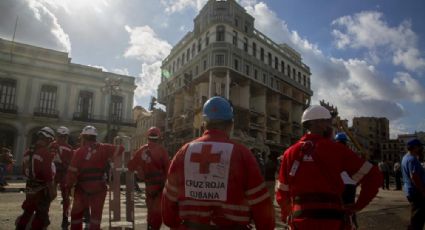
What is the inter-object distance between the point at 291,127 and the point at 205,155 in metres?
48.7

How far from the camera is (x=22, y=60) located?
34.7m

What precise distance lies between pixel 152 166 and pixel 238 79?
3679 cm

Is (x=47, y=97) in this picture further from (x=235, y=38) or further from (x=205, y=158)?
(x=205, y=158)

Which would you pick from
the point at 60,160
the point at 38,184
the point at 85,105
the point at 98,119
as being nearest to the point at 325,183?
the point at 38,184

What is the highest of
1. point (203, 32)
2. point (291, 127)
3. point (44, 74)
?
point (203, 32)

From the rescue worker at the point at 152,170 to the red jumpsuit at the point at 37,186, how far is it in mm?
1492

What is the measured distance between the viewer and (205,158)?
2498 mm

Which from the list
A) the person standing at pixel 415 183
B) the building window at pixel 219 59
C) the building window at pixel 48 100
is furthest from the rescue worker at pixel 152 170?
the building window at pixel 219 59

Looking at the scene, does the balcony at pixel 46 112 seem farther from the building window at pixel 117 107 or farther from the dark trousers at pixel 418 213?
the dark trousers at pixel 418 213

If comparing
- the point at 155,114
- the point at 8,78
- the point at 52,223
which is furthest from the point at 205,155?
the point at 155,114

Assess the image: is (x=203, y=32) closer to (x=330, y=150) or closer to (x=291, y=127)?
(x=291, y=127)

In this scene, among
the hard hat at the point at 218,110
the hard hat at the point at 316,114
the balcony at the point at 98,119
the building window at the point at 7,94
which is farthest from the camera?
the balcony at the point at 98,119

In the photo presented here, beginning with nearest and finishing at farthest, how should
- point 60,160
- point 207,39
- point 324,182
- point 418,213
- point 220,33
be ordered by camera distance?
point 324,182 → point 418,213 → point 60,160 → point 220,33 → point 207,39

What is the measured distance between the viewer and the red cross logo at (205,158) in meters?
2.47
